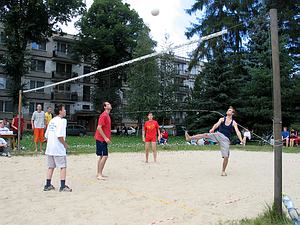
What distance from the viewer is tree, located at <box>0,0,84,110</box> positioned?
1378 inches

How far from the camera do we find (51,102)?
48906mm

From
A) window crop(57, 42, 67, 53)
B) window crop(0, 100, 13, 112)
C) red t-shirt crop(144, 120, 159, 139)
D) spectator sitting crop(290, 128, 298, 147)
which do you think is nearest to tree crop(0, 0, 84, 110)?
window crop(0, 100, 13, 112)

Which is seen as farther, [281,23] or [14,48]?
[14,48]

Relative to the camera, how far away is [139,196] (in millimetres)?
5926

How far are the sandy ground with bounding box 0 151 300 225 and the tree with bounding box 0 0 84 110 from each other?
28802 millimetres

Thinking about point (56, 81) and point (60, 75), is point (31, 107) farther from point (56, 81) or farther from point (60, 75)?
point (60, 75)

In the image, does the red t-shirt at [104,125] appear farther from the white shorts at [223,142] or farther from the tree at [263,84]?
the tree at [263,84]

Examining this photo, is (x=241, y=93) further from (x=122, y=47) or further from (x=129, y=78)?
(x=122, y=47)

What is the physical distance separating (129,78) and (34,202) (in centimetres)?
3397

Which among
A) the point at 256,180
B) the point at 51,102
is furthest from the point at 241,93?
the point at 51,102

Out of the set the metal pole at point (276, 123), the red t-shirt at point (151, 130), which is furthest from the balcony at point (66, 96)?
the metal pole at point (276, 123)

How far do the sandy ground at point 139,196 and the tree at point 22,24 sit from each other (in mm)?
28802

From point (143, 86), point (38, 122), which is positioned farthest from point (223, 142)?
point (143, 86)

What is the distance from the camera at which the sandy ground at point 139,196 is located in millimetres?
4613
